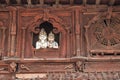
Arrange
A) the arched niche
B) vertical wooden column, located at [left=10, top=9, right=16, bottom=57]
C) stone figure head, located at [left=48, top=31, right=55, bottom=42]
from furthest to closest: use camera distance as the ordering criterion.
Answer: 1. stone figure head, located at [left=48, top=31, right=55, bottom=42]
2. the arched niche
3. vertical wooden column, located at [left=10, top=9, right=16, bottom=57]

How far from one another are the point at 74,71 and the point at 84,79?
16.4 inches

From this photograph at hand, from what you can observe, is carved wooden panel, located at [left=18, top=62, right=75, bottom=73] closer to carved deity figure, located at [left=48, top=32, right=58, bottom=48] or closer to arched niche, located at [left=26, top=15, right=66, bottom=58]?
arched niche, located at [left=26, top=15, right=66, bottom=58]

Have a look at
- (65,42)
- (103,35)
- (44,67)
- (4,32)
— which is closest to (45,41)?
(65,42)

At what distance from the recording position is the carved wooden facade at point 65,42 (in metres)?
7.90

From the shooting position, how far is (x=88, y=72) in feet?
25.8

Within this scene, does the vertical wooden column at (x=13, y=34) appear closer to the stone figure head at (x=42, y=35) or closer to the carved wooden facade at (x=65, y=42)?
the carved wooden facade at (x=65, y=42)

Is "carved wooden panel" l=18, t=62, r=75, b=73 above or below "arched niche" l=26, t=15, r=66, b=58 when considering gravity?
below

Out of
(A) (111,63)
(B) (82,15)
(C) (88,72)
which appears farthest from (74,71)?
(B) (82,15)

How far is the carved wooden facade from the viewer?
7.90m

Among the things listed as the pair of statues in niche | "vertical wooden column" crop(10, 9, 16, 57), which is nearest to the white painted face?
the pair of statues in niche

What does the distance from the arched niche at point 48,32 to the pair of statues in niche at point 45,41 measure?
81 mm

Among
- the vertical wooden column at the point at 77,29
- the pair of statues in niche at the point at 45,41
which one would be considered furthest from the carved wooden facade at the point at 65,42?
the pair of statues in niche at the point at 45,41

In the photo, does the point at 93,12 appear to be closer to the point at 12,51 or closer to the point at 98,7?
the point at 98,7

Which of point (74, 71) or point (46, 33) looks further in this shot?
point (46, 33)
